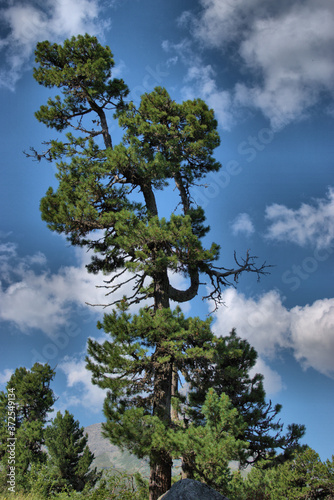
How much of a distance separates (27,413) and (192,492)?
648 inches

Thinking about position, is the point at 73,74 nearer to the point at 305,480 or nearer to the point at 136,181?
→ the point at 136,181

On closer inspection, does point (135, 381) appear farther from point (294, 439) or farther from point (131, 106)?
point (131, 106)

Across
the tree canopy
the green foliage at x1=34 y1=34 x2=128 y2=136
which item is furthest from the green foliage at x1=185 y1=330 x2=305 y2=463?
the green foliage at x1=34 y1=34 x2=128 y2=136

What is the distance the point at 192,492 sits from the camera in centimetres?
609

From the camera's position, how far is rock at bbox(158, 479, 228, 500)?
6.03m

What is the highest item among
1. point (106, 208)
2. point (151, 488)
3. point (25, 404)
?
point (106, 208)

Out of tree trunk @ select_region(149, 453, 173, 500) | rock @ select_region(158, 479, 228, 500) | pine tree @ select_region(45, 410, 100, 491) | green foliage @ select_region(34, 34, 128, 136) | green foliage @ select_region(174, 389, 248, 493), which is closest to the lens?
rock @ select_region(158, 479, 228, 500)

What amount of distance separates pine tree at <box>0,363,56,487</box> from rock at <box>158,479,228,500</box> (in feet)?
47.3

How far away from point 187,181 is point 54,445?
15073 millimetres

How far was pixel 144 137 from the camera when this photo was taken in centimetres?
1156

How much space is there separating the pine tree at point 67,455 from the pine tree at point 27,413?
1451 millimetres

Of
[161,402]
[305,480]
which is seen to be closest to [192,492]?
[161,402]

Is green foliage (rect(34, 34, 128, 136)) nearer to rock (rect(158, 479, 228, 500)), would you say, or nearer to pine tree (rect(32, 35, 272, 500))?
pine tree (rect(32, 35, 272, 500))

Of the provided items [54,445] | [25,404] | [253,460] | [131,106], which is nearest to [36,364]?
[25,404]
